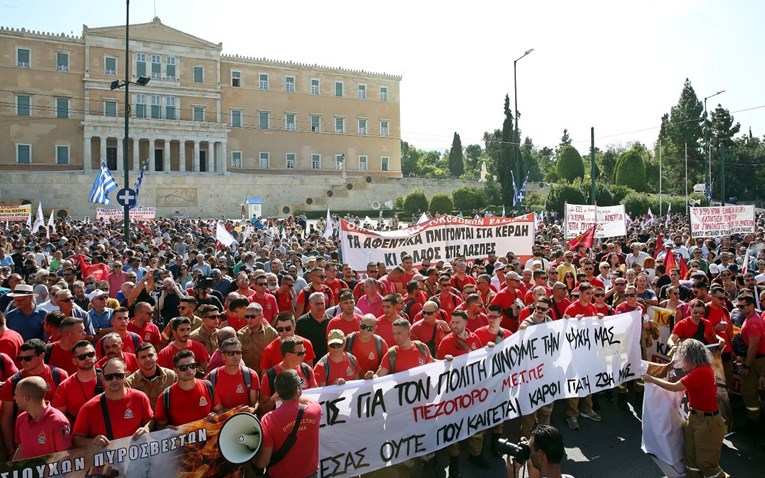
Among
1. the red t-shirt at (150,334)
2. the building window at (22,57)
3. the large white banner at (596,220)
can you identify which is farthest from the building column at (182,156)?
the red t-shirt at (150,334)

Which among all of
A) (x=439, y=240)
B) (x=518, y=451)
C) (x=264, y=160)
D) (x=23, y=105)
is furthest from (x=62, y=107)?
(x=518, y=451)

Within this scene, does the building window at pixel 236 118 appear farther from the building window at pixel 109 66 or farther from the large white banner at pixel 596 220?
the large white banner at pixel 596 220

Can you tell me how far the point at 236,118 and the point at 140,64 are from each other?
32.7 ft

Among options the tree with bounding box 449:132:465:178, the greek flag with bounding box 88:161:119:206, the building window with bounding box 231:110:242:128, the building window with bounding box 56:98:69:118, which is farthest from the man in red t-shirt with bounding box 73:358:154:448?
the tree with bounding box 449:132:465:178

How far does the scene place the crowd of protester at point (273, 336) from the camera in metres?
4.50

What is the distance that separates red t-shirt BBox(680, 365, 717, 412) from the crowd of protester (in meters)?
0.07

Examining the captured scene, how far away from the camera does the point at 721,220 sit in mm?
16297

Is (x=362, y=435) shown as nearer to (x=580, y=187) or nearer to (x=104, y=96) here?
(x=580, y=187)

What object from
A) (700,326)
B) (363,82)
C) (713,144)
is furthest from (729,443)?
(713,144)

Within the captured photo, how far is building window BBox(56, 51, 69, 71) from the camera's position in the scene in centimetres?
5417

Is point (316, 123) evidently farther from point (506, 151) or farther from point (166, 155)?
point (506, 151)

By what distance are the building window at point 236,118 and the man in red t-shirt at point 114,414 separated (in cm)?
5973

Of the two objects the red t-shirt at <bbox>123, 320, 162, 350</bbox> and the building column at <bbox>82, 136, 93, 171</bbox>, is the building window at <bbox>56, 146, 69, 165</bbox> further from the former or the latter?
the red t-shirt at <bbox>123, 320, 162, 350</bbox>

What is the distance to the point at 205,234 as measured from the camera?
24.4 m
